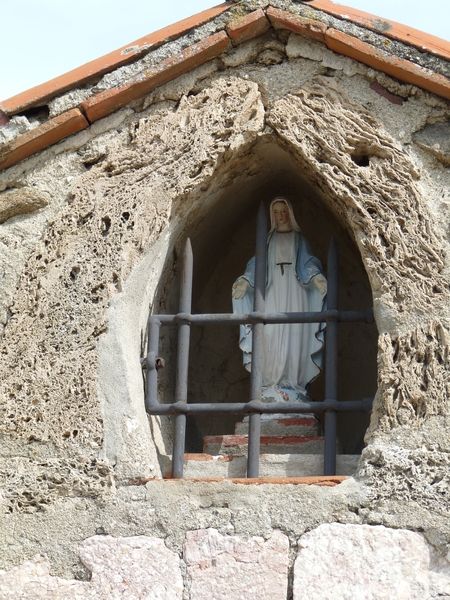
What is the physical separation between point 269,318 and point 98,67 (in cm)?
121

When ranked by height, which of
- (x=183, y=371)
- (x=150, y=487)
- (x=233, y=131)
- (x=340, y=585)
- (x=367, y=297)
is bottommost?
(x=340, y=585)

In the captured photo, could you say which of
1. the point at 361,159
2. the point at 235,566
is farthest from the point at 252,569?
the point at 361,159

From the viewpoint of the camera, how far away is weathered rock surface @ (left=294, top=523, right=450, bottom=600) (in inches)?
195

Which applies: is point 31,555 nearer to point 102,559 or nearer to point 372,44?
point 102,559

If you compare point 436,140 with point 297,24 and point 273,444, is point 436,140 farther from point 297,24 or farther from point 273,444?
point 273,444

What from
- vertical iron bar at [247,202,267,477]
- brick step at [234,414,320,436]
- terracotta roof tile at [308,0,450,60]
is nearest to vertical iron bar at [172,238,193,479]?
vertical iron bar at [247,202,267,477]

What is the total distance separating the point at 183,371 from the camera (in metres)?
5.66

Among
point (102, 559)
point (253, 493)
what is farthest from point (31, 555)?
point (253, 493)

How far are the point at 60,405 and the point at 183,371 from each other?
0.50 meters

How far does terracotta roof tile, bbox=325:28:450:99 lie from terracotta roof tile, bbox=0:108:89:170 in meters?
1.03

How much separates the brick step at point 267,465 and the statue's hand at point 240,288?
0.74 m

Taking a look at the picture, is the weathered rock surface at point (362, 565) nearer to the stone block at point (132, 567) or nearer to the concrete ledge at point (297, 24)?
the stone block at point (132, 567)

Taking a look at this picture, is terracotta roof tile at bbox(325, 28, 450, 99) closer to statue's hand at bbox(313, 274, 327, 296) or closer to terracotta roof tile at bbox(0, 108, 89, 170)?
statue's hand at bbox(313, 274, 327, 296)

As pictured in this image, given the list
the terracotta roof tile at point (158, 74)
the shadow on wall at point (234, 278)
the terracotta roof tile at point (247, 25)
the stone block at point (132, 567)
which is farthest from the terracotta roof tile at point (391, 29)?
the stone block at point (132, 567)
